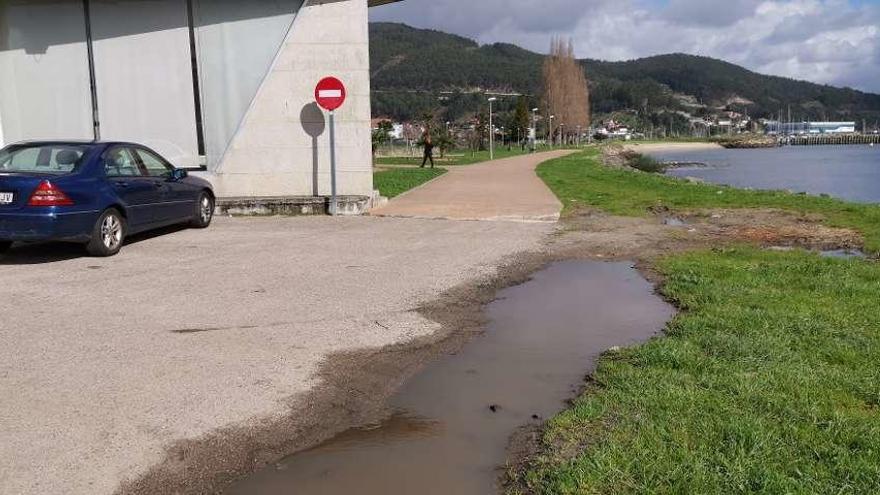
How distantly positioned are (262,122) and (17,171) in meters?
5.72

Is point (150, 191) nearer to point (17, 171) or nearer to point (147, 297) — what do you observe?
point (17, 171)

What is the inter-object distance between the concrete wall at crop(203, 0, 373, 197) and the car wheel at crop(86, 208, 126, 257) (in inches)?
192

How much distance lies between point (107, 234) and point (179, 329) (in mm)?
4142

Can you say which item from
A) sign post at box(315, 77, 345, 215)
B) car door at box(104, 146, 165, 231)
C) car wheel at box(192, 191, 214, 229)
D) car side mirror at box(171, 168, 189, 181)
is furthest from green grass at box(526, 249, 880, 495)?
sign post at box(315, 77, 345, 215)

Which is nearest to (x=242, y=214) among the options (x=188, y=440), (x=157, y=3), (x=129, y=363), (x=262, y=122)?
(x=262, y=122)

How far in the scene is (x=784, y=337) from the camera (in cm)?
542

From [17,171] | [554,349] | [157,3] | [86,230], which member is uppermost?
[157,3]

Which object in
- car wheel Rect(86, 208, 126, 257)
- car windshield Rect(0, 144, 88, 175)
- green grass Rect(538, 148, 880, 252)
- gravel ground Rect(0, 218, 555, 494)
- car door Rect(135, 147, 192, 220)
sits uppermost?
car windshield Rect(0, 144, 88, 175)

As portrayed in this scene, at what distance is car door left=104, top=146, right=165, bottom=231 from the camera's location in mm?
9695

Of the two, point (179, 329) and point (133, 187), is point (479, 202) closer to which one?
point (133, 187)

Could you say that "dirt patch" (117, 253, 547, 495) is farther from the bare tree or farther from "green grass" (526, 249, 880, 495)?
the bare tree

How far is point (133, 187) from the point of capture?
9992 millimetres

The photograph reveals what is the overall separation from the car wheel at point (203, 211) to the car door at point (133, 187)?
125 centimetres

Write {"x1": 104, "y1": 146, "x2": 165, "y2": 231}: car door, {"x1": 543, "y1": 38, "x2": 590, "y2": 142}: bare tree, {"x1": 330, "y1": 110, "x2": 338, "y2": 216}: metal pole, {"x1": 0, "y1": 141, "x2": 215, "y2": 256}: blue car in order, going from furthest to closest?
{"x1": 543, "y1": 38, "x2": 590, "y2": 142}: bare tree, {"x1": 330, "y1": 110, "x2": 338, "y2": 216}: metal pole, {"x1": 104, "y1": 146, "x2": 165, "y2": 231}: car door, {"x1": 0, "y1": 141, "x2": 215, "y2": 256}: blue car
